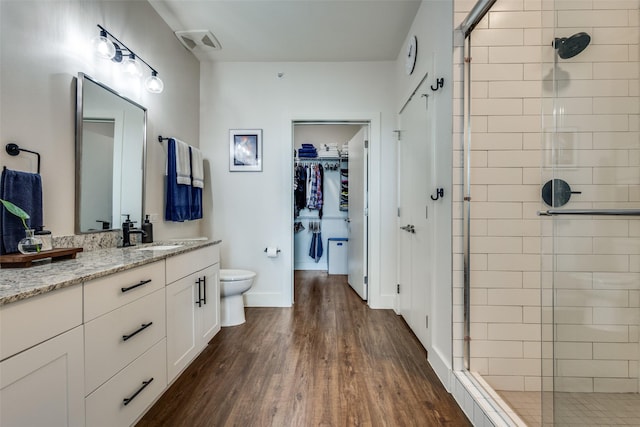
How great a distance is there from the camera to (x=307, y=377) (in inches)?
70.4

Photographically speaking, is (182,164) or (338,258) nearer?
(182,164)

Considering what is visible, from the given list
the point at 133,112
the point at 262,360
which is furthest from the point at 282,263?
the point at 133,112

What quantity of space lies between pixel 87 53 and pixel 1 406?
1856mm

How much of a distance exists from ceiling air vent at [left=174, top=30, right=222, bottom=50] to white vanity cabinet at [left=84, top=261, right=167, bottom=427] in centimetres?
219

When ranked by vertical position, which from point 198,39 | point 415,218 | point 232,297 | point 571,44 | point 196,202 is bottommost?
point 232,297

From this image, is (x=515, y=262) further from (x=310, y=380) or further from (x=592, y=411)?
(x=310, y=380)

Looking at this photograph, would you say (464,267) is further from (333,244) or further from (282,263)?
(333,244)

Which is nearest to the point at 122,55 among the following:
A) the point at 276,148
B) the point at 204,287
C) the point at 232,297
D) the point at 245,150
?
the point at 245,150

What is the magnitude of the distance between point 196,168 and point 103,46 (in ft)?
4.00

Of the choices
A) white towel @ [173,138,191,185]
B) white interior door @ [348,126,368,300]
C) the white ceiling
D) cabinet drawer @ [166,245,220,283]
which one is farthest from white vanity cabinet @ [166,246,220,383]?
the white ceiling

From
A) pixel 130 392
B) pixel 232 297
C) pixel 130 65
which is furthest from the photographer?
pixel 232 297

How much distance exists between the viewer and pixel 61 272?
110cm

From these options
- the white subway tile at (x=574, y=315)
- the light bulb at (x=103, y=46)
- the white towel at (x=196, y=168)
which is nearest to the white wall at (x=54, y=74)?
the light bulb at (x=103, y=46)

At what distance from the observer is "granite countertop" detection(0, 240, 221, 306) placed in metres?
0.86
